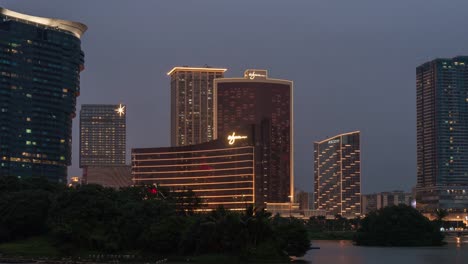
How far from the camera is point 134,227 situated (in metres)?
129

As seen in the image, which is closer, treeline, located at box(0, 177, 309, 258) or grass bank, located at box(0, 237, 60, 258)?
treeline, located at box(0, 177, 309, 258)

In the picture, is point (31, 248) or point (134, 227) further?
point (134, 227)

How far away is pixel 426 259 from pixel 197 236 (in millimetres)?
53323

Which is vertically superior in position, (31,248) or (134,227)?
(134,227)

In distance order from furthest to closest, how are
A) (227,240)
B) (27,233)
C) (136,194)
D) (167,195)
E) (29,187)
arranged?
(167,195) → (136,194) → (29,187) → (27,233) → (227,240)

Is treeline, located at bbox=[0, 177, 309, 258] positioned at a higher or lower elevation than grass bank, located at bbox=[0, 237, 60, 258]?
higher

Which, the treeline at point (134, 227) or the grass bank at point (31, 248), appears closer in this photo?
the treeline at point (134, 227)

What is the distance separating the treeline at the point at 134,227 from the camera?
406 feet

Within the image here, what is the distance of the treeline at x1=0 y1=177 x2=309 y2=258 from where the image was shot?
406ft

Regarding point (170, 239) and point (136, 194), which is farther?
point (136, 194)

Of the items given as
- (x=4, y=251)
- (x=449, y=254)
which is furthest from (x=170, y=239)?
(x=449, y=254)

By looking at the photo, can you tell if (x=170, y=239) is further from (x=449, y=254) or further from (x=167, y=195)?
(x=449, y=254)

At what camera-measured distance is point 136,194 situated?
542ft

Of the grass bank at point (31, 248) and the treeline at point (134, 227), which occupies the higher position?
the treeline at point (134, 227)
